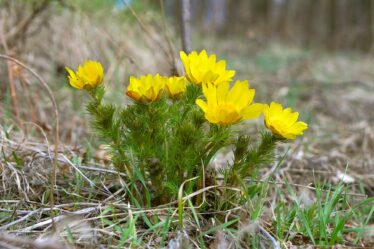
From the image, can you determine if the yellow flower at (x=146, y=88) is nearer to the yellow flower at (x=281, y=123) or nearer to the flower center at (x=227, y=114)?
the flower center at (x=227, y=114)

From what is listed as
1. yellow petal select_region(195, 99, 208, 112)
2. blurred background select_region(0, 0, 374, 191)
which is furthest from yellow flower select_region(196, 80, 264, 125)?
blurred background select_region(0, 0, 374, 191)

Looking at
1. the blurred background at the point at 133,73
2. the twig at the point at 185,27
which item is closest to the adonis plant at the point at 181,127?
the blurred background at the point at 133,73

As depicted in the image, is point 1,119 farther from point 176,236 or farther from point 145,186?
point 176,236

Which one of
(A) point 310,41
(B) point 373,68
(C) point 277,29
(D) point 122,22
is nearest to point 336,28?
(A) point 310,41

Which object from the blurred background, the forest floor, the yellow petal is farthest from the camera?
the blurred background

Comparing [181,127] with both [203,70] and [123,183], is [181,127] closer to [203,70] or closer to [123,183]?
[203,70]

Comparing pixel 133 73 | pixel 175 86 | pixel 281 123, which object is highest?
pixel 175 86

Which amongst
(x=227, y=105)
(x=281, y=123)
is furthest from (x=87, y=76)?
(x=281, y=123)

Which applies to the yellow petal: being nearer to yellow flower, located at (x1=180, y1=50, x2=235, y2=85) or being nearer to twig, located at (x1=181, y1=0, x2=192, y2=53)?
yellow flower, located at (x1=180, y1=50, x2=235, y2=85)
